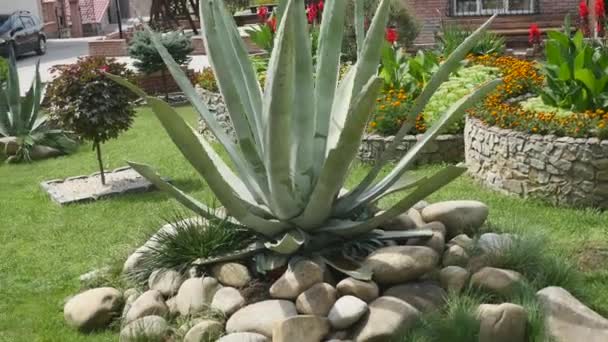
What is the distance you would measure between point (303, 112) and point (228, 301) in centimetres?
120

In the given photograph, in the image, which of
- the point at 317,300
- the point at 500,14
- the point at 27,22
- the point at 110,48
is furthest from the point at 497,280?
the point at 27,22

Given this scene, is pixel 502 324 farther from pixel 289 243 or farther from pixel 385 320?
pixel 289 243

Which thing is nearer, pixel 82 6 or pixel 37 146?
pixel 37 146

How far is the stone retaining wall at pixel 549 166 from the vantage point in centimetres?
761

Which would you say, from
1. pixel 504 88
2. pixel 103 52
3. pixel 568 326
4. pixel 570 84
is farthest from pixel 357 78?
pixel 103 52

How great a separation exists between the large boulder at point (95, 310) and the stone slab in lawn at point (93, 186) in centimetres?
383

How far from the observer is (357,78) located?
5531mm

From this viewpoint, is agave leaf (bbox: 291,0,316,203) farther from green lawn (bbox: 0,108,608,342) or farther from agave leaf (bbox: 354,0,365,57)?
green lawn (bbox: 0,108,608,342)

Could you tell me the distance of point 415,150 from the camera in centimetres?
550

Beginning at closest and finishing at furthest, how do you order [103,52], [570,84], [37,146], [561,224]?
[561,224] < [570,84] < [37,146] < [103,52]

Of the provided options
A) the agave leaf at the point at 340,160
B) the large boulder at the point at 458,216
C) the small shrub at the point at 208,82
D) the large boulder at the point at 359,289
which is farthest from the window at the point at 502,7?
the large boulder at the point at 359,289

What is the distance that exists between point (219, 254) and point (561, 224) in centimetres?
308

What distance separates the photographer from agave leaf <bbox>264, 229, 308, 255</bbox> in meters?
5.15

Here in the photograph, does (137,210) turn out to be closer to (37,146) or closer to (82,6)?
(37,146)
